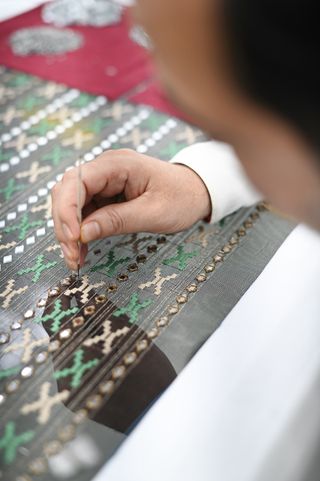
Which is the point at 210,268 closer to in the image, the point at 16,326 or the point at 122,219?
the point at 122,219

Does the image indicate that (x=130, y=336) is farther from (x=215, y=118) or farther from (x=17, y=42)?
(x=17, y=42)

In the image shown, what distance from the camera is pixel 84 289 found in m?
0.76

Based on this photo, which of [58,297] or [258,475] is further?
[58,297]

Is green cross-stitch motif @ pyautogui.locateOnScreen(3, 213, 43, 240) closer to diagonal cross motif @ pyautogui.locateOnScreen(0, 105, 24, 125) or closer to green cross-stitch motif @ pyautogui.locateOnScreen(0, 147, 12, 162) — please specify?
green cross-stitch motif @ pyautogui.locateOnScreen(0, 147, 12, 162)

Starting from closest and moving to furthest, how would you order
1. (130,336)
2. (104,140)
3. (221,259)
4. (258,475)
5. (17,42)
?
(258,475) → (130,336) → (221,259) → (104,140) → (17,42)

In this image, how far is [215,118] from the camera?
40cm

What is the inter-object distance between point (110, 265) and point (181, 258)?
0.35 feet

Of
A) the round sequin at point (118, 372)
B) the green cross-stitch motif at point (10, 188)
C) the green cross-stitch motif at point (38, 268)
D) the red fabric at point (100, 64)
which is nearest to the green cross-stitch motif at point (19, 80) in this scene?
the red fabric at point (100, 64)

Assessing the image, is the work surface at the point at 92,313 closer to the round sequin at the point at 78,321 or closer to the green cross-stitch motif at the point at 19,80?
the round sequin at the point at 78,321

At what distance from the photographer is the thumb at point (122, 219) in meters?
0.73

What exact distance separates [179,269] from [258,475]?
0.31m

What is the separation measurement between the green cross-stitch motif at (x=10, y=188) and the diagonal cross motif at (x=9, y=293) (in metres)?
0.22

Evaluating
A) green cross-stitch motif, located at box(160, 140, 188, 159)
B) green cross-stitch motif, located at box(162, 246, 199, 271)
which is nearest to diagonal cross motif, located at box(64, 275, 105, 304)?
green cross-stitch motif, located at box(162, 246, 199, 271)

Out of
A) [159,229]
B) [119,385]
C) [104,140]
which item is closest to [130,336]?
[119,385]
